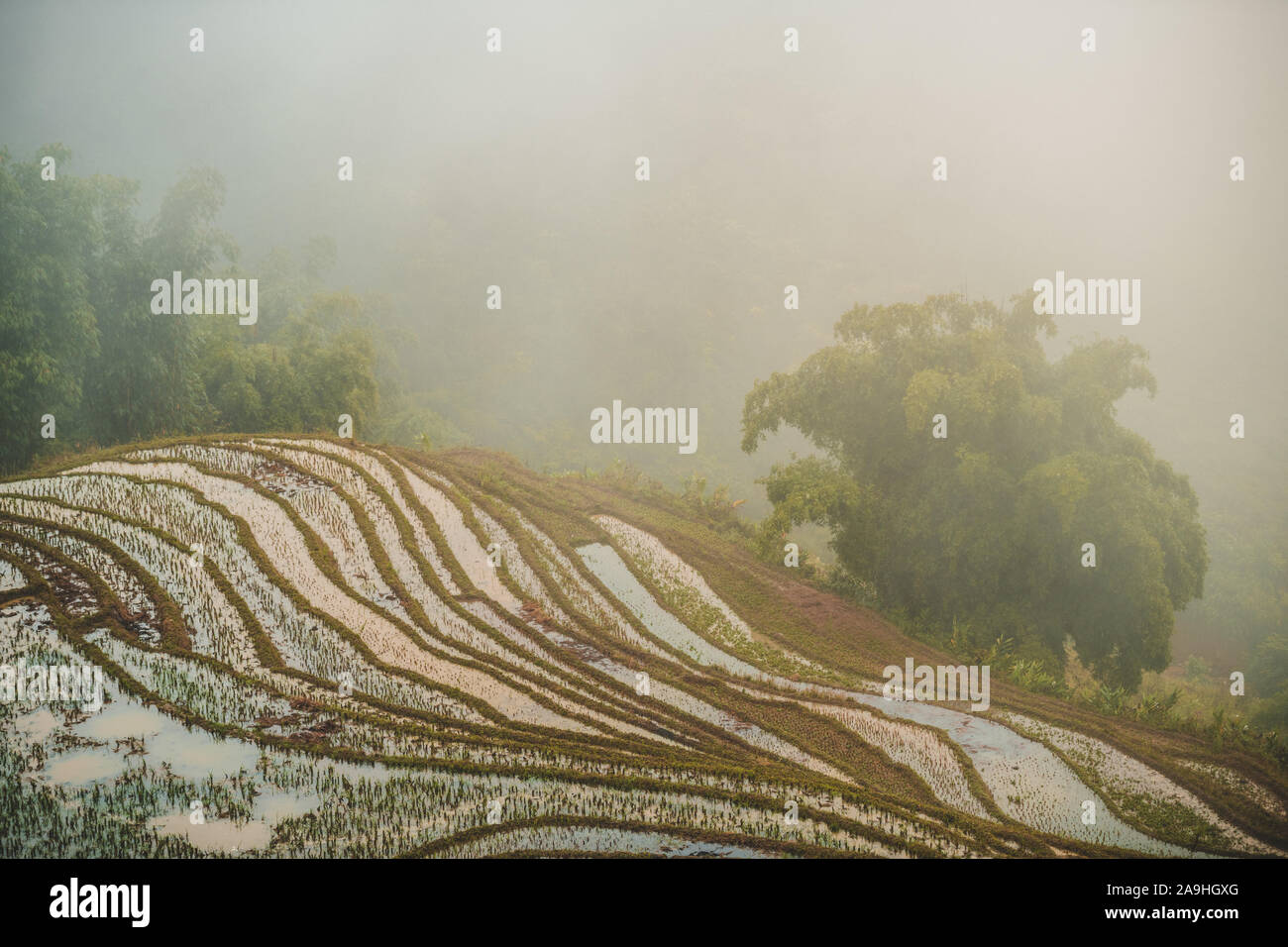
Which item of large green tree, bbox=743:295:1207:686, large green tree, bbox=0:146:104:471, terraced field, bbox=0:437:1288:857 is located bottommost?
terraced field, bbox=0:437:1288:857

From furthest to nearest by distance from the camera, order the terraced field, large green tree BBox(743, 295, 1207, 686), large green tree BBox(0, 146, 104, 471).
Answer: large green tree BBox(0, 146, 104, 471)
large green tree BBox(743, 295, 1207, 686)
the terraced field

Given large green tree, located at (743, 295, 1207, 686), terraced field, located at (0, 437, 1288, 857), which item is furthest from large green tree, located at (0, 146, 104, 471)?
large green tree, located at (743, 295, 1207, 686)

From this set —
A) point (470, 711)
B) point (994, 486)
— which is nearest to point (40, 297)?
point (470, 711)

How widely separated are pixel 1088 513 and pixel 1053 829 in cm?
597

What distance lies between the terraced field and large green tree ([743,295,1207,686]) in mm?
1621

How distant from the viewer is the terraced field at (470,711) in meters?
7.26

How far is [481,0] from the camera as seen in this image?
85.4m

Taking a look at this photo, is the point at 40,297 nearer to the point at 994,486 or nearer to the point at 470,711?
→ the point at 470,711

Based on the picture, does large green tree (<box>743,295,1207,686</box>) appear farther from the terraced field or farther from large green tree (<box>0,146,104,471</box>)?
large green tree (<box>0,146,104,471</box>)

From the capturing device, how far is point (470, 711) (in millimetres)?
9273

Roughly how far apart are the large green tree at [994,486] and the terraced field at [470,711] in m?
1.62

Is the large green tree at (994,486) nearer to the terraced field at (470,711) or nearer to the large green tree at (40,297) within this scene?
the terraced field at (470,711)

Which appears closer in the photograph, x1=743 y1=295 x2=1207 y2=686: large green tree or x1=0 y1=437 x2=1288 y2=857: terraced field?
x1=0 y1=437 x2=1288 y2=857: terraced field

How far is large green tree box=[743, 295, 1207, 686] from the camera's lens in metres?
12.8
